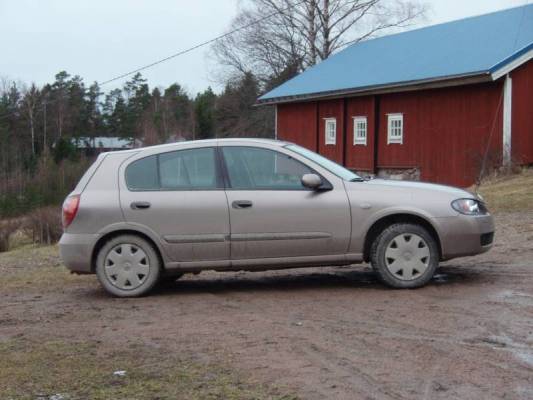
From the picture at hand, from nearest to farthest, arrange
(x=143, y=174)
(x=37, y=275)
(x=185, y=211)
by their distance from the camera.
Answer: (x=185, y=211), (x=143, y=174), (x=37, y=275)

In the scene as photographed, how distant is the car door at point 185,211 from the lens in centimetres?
736

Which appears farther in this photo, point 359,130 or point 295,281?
point 359,130

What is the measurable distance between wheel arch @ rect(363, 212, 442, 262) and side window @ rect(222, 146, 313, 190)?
32.7 inches

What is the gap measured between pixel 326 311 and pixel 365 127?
76.9 feet

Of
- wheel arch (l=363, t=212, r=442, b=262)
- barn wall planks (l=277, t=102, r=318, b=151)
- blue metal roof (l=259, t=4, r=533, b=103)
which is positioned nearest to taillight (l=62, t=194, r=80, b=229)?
wheel arch (l=363, t=212, r=442, b=262)

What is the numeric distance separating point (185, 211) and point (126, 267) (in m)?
0.84

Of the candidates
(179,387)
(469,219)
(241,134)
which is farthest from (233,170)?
(241,134)

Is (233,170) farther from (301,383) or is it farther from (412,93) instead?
(412,93)

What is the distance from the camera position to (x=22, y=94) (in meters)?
85.9

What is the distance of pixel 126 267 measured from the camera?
24.6 feet

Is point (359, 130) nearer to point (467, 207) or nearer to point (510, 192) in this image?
point (510, 192)

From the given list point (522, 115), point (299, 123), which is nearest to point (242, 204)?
point (522, 115)

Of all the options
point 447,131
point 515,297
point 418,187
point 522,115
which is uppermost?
point 522,115

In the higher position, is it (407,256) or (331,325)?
(407,256)
